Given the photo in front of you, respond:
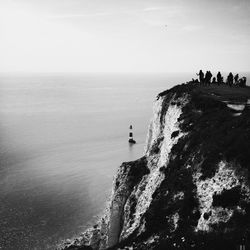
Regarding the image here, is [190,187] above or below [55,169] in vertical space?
above

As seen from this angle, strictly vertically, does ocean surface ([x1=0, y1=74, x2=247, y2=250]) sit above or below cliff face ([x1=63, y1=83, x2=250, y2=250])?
below

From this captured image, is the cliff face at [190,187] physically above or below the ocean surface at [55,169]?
above

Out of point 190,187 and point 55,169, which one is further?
point 55,169

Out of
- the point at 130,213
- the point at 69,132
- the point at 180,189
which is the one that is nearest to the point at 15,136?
the point at 69,132

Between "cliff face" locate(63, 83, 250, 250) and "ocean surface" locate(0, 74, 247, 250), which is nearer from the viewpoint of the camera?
"cliff face" locate(63, 83, 250, 250)

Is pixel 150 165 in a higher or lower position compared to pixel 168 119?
lower

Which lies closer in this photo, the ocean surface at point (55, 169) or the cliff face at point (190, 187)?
the cliff face at point (190, 187)

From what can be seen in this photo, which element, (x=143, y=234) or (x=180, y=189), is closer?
(x=143, y=234)

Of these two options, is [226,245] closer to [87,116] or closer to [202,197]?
[202,197]
